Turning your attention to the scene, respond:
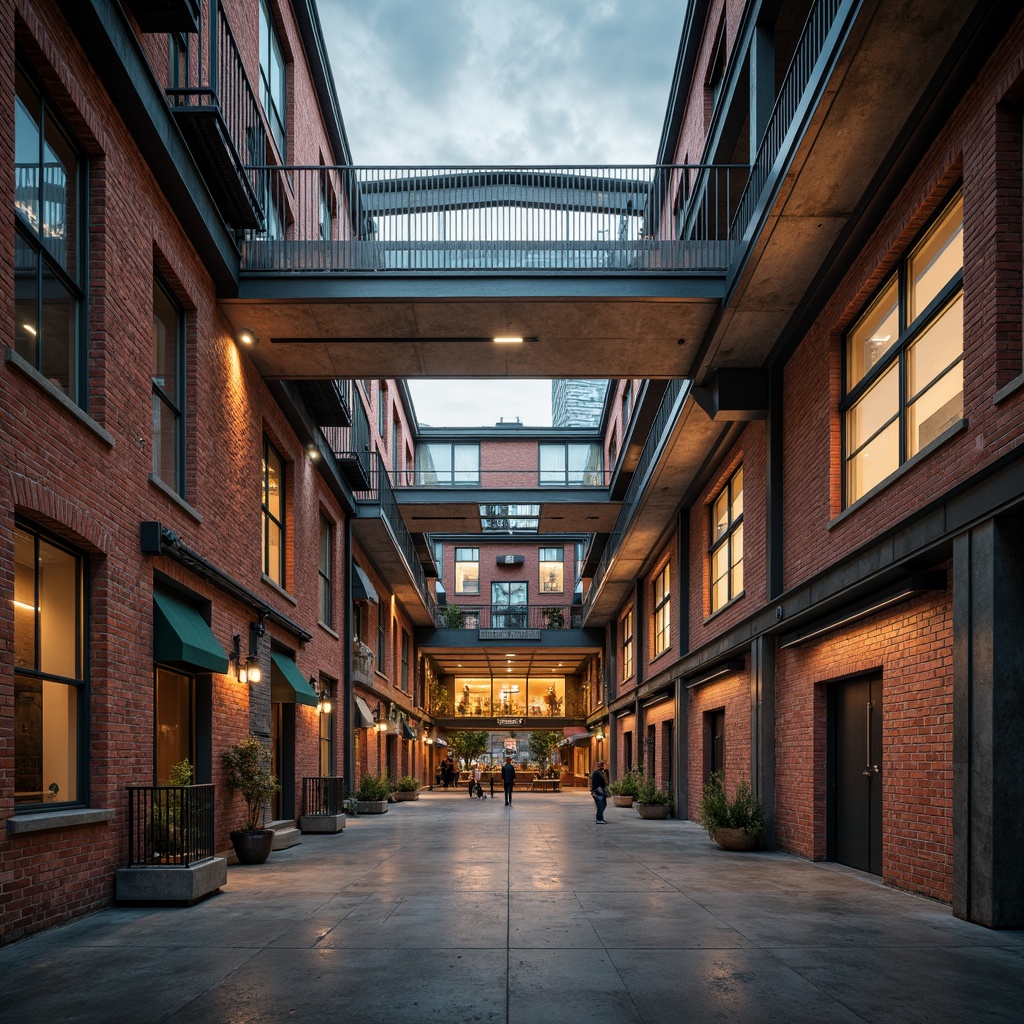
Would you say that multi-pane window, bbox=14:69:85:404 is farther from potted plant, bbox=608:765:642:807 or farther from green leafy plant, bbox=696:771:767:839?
potted plant, bbox=608:765:642:807

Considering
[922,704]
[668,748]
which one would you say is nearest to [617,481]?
[668,748]

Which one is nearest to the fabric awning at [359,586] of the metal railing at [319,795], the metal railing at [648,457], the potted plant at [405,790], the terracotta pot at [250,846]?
the metal railing at [319,795]

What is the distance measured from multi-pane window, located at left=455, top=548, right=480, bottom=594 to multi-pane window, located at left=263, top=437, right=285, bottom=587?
3600 centimetres

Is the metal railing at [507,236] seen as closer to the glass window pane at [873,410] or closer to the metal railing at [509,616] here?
the glass window pane at [873,410]

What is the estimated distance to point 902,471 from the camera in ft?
35.9

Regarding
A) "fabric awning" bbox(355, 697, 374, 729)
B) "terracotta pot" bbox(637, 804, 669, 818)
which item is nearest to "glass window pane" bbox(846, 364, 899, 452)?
"terracotta pot" bbox(637, 804, 669, 818)

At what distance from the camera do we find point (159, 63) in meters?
11.6

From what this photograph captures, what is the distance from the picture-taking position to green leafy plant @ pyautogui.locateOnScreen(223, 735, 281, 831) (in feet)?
47.5

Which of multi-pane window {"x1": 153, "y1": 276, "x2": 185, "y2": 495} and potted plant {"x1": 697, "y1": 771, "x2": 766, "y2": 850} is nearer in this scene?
multi-pane window {"x1": 153, "y1": 276, "x2": 185, "y2": 495}

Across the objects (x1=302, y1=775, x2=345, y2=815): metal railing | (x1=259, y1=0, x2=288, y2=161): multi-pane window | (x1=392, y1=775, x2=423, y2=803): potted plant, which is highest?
(x1=259, y1=0, x2=288, y2=161): multi-pane window

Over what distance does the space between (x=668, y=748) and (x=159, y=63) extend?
879 inches

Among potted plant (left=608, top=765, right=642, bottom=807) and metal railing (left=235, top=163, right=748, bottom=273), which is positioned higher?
metal railing (left=235, top=163, right=748, bottom=273)

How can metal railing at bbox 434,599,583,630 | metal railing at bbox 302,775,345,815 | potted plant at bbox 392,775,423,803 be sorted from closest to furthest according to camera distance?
metal railing at bbox 302,775,345,815
potted plant at bbox 392,775,423,803
metal railing at bbox 434,599,583,630

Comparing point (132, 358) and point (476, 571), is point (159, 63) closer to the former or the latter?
point (132, 358)
